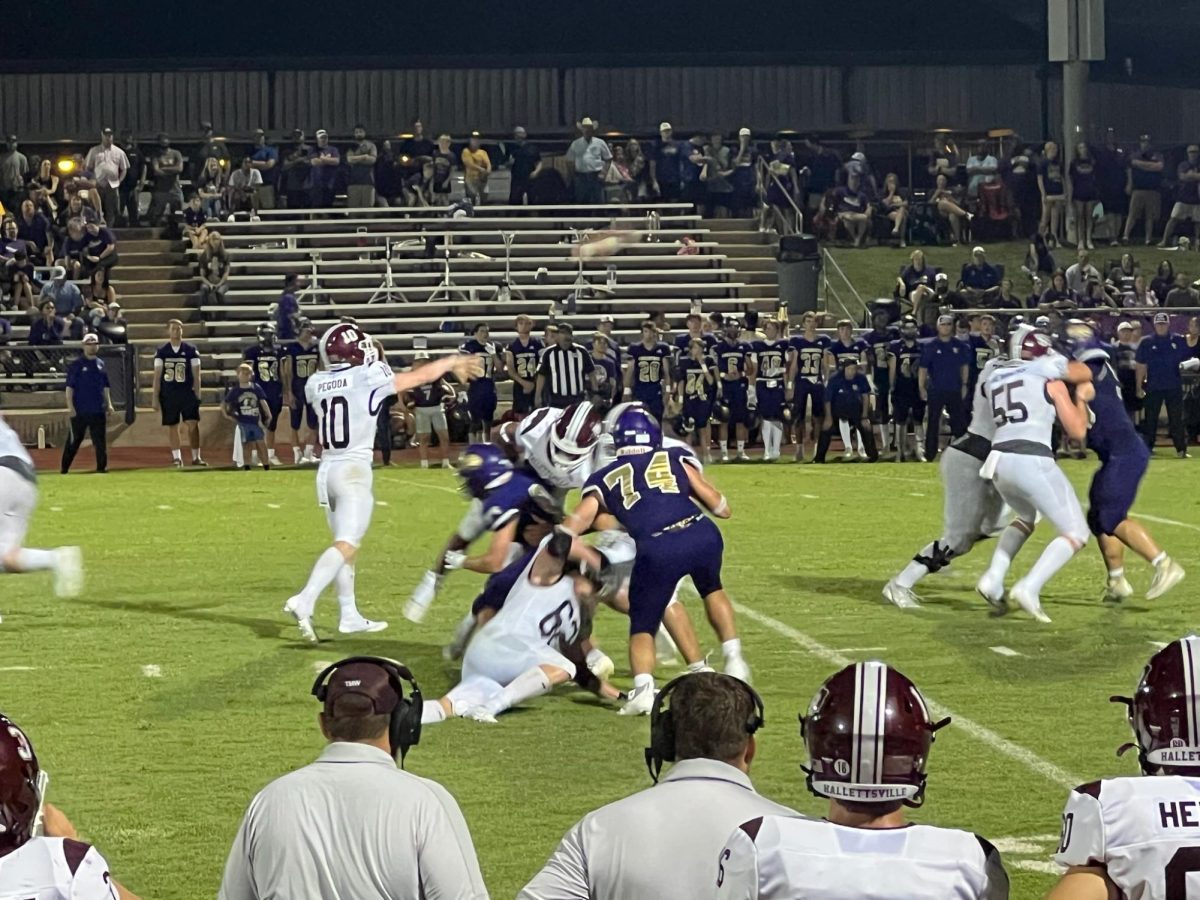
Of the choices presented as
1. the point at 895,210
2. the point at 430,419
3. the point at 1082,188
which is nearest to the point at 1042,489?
the point at 430,419

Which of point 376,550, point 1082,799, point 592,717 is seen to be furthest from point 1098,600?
point 1082,799

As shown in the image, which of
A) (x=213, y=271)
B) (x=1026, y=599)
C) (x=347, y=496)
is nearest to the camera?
(x=1026, y=599)

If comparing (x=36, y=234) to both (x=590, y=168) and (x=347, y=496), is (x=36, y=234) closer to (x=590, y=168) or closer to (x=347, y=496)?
(x=590, y=168)

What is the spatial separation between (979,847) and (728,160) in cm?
2990

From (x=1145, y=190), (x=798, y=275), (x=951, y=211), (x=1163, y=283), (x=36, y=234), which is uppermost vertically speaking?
(x=1145, y=190)

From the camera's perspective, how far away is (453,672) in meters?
9.89

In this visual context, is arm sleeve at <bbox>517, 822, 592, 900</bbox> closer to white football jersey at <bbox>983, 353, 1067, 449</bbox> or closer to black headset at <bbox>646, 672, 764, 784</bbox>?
black headset at <bbox>646, 672, 764, 784</bbox>

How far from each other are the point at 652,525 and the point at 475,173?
78.9 ft

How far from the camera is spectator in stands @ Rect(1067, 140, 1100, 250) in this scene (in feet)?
103

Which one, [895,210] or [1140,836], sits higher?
[895,210]

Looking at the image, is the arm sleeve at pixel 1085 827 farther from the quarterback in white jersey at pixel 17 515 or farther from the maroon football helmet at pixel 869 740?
the quarterback in white jersey at pixel 17 515

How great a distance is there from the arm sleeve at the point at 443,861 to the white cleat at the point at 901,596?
818 centimetres

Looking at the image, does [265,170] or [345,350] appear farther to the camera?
[265,170]

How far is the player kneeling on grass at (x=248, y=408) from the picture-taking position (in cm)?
2341
